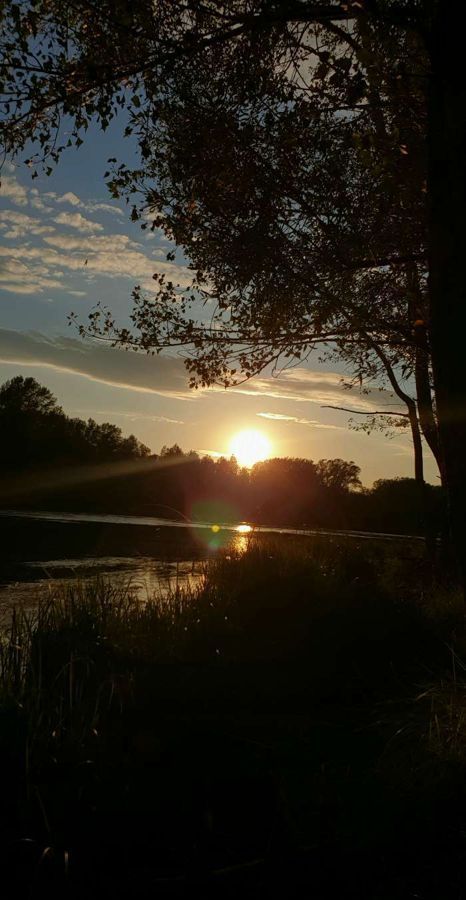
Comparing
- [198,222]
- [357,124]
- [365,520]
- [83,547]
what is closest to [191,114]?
[198,222]

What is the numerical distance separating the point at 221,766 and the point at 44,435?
113m

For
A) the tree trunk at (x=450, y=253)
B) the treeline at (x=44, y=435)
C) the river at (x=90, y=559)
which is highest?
the treeline at (x=44, y=435)

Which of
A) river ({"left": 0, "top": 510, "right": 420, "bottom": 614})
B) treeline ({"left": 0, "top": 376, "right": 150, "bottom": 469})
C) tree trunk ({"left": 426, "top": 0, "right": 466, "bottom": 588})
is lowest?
river ({"left": 0, "top": 510, "right": 420, "bottom": 614})

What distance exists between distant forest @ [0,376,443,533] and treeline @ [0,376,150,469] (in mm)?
165

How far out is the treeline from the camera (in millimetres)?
110500

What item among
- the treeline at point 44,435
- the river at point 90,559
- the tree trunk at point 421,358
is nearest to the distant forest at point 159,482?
the treeline at point 44,435

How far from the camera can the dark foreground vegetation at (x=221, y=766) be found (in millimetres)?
4531

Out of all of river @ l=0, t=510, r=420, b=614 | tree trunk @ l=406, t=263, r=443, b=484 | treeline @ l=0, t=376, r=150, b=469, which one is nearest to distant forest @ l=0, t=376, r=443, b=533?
treeline @ l=0, t=376, r=150, b=469

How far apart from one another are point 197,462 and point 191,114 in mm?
110418

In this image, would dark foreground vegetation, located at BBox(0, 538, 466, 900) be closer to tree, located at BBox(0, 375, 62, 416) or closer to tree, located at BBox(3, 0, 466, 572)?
tree, located at BBox(3, 0, 466, 572)

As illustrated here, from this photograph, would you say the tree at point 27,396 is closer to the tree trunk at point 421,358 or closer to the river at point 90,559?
the river at point 90,559

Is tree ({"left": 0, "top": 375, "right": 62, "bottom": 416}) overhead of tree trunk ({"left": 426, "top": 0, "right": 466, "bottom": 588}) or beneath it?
overhead

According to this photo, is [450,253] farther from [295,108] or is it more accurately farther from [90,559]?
[90,559]

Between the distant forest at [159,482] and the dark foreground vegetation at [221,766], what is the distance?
234ft
